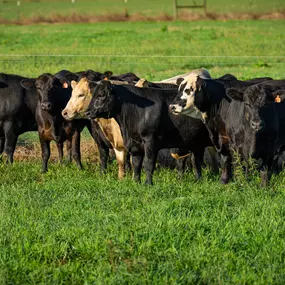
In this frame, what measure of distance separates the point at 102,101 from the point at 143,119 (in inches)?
25.6

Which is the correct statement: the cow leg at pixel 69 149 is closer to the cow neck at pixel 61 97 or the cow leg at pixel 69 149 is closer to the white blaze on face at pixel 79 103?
the cow neck at pixel 61 97

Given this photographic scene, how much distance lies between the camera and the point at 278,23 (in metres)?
47.5

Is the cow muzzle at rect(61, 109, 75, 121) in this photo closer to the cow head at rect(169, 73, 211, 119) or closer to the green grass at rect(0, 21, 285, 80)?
the cow head at rect(169, 73, 211, 119)

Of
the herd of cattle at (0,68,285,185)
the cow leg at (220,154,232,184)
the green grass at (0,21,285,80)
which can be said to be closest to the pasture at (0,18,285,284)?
the cow leg at (220,154,232,184)

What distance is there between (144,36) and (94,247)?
33.0 metres

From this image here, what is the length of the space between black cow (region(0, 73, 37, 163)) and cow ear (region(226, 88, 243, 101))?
4908 millimetres

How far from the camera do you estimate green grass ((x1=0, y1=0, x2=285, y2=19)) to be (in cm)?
5834

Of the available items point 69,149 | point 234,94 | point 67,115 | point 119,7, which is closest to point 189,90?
point 234,94

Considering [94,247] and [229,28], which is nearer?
[94,247]

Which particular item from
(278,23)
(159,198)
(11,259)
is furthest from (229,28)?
(11,259)

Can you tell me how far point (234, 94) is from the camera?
12.2 metres

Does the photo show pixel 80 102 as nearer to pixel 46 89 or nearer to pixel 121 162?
pixel 121 162

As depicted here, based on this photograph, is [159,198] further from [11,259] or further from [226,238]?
[11,259]

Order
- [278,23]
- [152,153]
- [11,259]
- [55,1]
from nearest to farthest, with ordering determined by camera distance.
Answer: [11,259] → [152,153] → [278,23] → [55,1]
